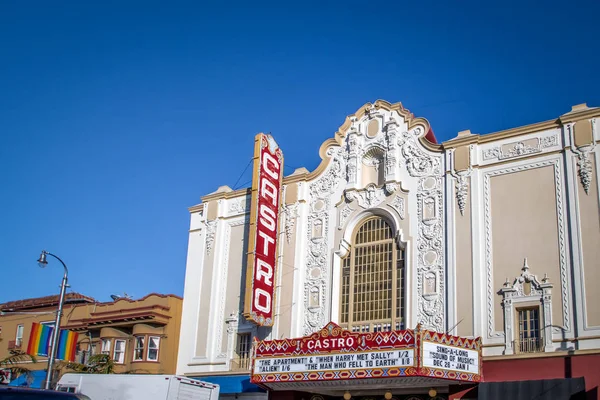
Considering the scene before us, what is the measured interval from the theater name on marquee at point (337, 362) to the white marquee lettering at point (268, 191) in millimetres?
6328

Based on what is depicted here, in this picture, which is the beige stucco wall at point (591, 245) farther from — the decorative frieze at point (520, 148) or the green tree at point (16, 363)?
the green tree at point (16, 363)

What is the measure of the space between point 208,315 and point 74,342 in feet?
19.2

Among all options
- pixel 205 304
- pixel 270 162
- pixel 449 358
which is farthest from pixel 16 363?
pixel 449 358

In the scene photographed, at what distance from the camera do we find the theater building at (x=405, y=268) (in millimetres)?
21203

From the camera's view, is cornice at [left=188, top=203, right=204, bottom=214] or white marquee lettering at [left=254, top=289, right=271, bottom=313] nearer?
white marquee lettering at [left=254, top=289, right=271, bottom=313]

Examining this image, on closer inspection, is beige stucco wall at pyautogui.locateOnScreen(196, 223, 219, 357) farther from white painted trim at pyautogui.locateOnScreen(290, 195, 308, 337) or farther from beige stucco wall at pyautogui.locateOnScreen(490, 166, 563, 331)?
beige stucco wall at pyautogui.locateOnScreen(490, 166, 563, 331)

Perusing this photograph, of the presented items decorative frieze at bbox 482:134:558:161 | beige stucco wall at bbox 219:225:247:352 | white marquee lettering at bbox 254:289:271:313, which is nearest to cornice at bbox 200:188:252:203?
beige stucco wall at bbox 219:225:247:352

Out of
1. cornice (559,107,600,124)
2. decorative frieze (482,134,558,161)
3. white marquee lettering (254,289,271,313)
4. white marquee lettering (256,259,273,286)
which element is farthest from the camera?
white marquee lettering (256,259,273,286)

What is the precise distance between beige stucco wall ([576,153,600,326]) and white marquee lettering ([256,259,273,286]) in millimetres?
10749

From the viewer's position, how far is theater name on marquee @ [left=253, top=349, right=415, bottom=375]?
21.0 metres

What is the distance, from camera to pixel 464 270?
23391 mm

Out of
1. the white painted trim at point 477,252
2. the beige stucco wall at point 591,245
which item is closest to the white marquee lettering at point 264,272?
the white painted trim at point 477,252

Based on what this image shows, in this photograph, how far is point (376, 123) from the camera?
2728cm

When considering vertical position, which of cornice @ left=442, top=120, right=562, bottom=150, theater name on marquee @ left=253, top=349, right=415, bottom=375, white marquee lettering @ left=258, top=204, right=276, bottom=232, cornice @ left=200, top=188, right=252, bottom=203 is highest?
cornice @ left=442, top=120, right=562, bottom=150
